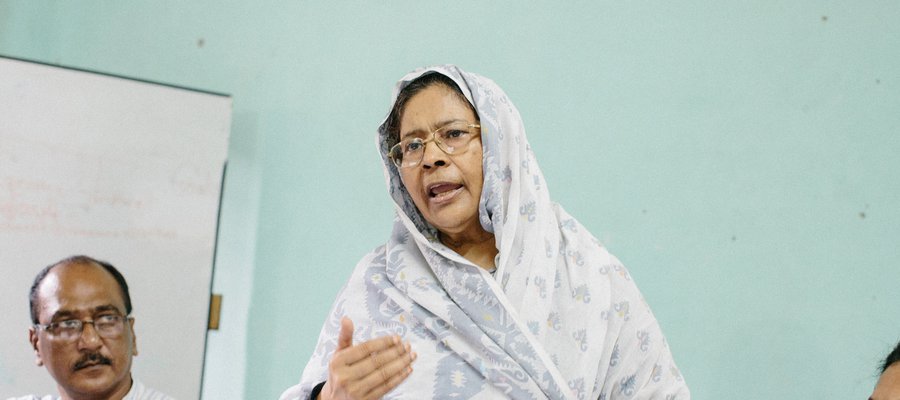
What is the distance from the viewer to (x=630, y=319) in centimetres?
138

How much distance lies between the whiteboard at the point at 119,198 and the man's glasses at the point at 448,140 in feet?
2.04

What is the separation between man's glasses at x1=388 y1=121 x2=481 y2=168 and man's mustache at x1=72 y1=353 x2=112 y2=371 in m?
0.74

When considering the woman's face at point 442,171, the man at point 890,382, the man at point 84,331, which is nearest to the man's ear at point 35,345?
the man at point 84,331

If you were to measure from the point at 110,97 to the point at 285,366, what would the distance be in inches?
29.9

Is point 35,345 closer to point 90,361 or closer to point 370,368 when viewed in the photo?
point 90,361

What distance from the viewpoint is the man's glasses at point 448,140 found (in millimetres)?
1393

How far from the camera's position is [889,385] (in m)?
1.19

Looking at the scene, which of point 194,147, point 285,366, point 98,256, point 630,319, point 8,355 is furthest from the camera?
point 285,366

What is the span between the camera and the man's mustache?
5.18ft

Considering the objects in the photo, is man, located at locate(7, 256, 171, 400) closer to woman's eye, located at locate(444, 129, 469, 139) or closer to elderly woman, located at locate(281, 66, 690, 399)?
elderly woman, located at locate(281, 66, 690, 399)

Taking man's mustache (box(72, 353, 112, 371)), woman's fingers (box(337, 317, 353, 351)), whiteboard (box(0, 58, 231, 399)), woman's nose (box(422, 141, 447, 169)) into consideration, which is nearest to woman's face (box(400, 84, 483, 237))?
woman's nose (box(422, 141, 447, 169))

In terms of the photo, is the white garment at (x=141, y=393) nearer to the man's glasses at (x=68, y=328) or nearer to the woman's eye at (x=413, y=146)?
the man's glasses at (x=68, y=328)

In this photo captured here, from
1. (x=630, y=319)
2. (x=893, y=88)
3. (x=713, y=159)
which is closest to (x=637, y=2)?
(x=713, y=159)

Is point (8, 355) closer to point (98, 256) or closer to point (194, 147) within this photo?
point (98, 256)
